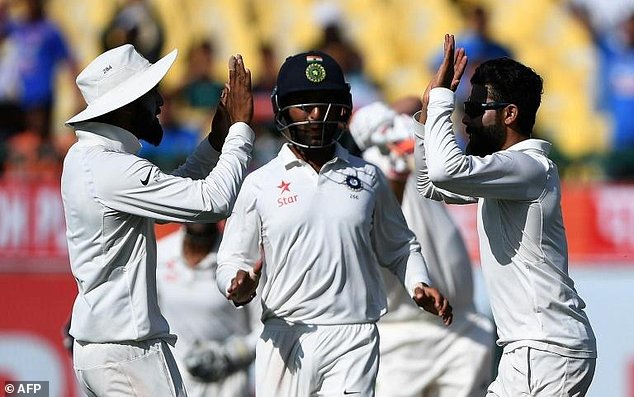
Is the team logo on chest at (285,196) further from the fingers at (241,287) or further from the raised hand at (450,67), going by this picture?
the raised hand at (450,67)

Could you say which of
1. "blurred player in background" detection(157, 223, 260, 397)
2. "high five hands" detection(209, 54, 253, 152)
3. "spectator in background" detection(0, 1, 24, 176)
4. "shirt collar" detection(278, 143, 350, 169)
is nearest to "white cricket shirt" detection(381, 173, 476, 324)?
"blurred player in background" detection(157, 223, 260, 397)

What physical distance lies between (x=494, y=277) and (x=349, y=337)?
75cm

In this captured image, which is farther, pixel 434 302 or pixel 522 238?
pixel 434 302

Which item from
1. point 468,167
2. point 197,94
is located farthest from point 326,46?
point 468,167

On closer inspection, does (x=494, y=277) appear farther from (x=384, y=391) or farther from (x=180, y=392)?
(x=384, y=391)

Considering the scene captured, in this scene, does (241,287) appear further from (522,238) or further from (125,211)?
(522,238)

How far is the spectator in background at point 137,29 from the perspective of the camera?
13.0 m

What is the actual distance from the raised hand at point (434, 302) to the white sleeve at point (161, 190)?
1.08m

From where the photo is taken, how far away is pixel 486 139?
5.11 metres

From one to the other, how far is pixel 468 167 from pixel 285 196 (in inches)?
43.3

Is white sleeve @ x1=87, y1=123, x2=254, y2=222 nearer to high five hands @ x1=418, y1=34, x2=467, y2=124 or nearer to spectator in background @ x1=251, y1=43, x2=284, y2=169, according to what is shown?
high five hands @ x1=418, y1=34, x2=467, y2=124

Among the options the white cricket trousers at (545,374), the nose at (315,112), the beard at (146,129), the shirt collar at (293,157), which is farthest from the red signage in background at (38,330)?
the white cricket trousers at (545,374)

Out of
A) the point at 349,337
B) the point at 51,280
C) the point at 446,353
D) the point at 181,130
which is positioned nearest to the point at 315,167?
the point at 349,337

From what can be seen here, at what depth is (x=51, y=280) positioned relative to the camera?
884 centimetres
